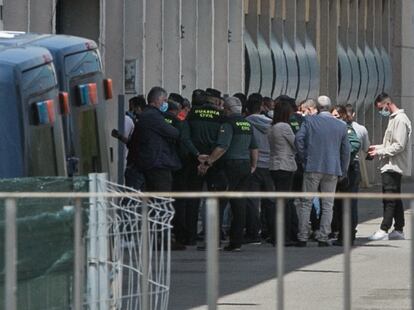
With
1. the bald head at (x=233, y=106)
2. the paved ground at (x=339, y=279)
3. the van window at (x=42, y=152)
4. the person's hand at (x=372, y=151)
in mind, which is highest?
the van window at (x=42, y=152)

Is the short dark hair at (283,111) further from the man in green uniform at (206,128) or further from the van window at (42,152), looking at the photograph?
the van window at (42,152)

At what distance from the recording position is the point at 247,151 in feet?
63.9

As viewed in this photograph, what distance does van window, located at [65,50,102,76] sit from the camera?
1171cm

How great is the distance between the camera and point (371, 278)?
22.1 feet

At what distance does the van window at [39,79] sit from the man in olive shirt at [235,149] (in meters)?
8.64

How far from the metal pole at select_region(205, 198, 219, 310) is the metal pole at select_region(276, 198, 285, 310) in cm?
24

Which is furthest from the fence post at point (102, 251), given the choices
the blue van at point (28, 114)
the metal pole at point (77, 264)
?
the blue van at point (28, 114)

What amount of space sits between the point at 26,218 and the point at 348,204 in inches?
69.9

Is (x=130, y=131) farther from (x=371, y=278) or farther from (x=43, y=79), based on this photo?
(x=371, y=278)

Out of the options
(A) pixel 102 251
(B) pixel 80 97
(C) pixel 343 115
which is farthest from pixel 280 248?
(C) pixel 343 115

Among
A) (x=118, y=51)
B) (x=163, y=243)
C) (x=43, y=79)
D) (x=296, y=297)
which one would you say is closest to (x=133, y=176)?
(x=118, y=51)

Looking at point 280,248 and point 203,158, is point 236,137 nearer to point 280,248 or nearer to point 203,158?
point 203,158

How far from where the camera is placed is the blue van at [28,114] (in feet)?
31.8

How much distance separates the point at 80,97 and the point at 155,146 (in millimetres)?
6921
